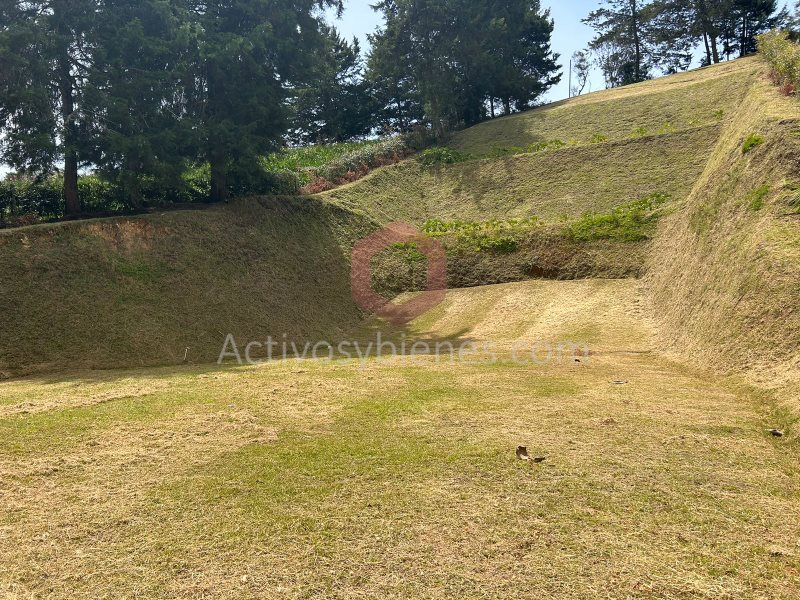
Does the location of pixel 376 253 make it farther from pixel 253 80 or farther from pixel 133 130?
pixel 133 130

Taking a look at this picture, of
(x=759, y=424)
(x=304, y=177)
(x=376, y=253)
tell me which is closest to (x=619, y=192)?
(x=376, y=253)

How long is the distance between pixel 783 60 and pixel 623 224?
8383 mm

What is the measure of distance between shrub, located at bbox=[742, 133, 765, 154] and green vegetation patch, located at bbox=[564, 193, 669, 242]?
5.68m

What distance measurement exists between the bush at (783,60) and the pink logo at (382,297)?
43.1ft

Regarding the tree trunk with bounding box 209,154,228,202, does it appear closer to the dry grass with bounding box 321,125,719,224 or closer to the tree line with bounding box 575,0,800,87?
the dry grass with bounding box 321,125,719,224

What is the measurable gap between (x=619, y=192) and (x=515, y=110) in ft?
76.5

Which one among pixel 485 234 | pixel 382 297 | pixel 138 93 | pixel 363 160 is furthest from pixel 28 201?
pixel 363 160

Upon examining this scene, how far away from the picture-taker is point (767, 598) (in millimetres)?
4074

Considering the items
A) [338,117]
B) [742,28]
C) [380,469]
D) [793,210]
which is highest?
[742,28]

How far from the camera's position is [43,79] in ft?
55.3

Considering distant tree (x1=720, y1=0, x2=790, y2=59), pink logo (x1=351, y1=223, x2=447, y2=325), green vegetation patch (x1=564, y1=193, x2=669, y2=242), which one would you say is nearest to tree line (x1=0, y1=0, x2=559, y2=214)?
pink logo (x1=351, y1=223, x2=447, y2=325)

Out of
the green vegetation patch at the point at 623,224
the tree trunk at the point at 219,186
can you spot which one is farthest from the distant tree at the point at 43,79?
the green vegetation patch at the point at 623,224

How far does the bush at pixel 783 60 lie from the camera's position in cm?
1873

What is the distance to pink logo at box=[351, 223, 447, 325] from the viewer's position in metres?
20.9
